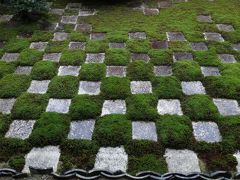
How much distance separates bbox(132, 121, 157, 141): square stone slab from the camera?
455cm

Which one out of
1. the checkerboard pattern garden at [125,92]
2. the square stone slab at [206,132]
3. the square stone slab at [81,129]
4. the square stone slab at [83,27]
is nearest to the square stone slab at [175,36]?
the checkerboard pattern garden at [125,92]

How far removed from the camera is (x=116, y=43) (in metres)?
6.72

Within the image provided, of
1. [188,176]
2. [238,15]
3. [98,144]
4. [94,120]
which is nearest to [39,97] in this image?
[94,120]

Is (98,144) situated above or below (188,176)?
below

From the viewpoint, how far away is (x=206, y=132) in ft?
15.2

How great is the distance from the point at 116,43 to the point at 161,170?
10.7 ft

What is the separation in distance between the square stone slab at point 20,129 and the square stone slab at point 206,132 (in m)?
2.19

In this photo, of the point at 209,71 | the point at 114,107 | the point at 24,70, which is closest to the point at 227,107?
the point at 209,71

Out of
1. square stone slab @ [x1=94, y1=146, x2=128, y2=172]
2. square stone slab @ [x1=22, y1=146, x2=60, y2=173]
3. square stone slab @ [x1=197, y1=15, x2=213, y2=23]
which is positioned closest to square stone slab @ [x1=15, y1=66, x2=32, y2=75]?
square stone slab @ [x1=22, y1=146, x2=60, y2=173]

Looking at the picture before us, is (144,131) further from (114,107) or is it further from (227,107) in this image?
(227,107)

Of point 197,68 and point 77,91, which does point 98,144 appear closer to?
point 77,91

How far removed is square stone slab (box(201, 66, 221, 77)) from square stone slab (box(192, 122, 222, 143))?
4.11 feet

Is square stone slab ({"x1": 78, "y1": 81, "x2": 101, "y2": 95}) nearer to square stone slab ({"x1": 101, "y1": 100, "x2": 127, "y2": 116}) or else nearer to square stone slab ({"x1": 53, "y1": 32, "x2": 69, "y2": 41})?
square stone slab ({"x1": 101, "y1": 100, "x2": 127, "y2": 116})

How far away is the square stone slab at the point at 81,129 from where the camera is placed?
4.57 meters
